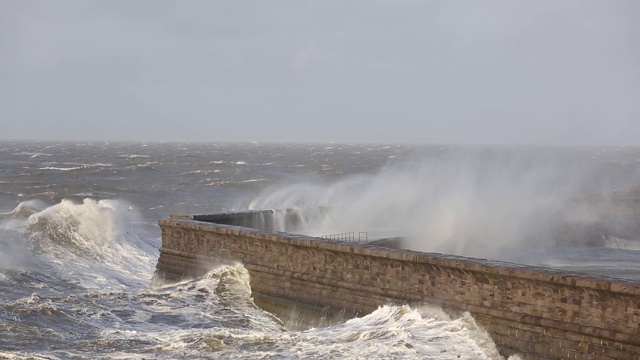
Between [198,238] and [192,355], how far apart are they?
494cm

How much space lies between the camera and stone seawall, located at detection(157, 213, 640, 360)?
31.2ft

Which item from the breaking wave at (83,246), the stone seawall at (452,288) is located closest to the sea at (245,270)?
the breaking wave at (83,246)

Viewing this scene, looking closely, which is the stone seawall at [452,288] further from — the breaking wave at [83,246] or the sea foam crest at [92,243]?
the sea foam crest at [92,243]

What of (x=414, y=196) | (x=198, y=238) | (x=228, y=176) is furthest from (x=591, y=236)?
(x=228, y=176)

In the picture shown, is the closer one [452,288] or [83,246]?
[452,288]

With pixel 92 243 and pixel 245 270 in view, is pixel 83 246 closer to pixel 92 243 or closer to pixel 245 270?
pixel 92 243

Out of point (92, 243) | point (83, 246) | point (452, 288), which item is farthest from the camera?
point (92, 243)

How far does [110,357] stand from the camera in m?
11.2

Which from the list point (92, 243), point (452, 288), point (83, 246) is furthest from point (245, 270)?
point (92, 243)

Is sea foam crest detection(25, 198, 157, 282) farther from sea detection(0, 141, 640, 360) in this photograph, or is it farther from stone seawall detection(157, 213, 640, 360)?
stone seawall detection(157, 213, 640, 360)

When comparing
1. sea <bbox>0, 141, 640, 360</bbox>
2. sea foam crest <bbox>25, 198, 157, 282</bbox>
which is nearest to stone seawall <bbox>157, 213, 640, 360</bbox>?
sea <bbox>0, 141, 640, 360</bbox>

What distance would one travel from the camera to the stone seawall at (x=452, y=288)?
952 centimetres

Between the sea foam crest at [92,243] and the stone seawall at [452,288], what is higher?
the stone seawall at [452,288]

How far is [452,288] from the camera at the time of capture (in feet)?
36.9
